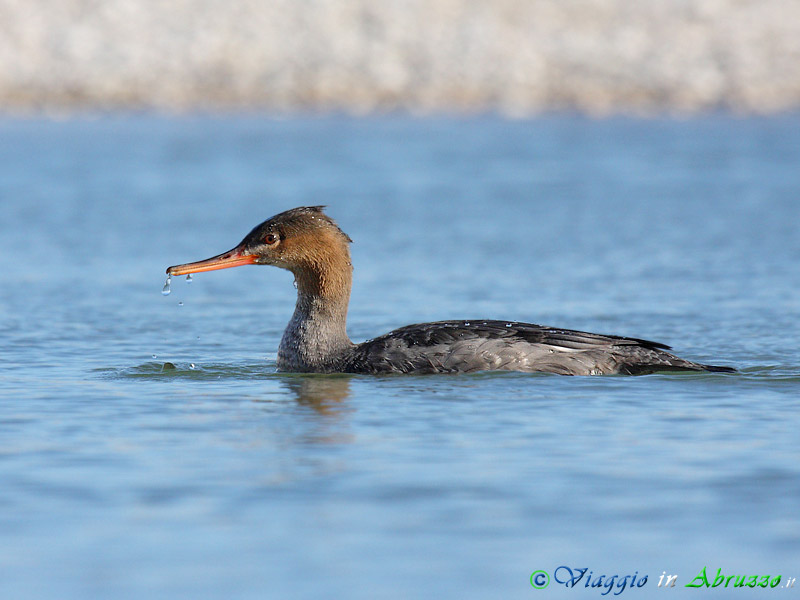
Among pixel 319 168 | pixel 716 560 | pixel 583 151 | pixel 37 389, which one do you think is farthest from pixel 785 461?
pixel 583 151

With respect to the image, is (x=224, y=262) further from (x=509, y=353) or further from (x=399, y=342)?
(x=509, y=353)

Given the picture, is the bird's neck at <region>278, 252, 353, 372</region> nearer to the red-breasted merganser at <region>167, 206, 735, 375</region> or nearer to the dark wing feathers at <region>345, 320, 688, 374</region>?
the red-breasted merganser at <region>167, 206, 735, 375</region>

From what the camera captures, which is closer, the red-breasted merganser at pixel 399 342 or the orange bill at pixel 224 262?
the red-breasted merganser at pixel 399 342

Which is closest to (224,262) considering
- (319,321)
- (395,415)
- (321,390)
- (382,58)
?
(319,321)

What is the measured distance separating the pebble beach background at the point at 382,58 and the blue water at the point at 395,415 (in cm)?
1371

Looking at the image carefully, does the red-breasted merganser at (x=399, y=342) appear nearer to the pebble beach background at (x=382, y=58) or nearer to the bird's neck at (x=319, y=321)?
the bird's neck at (x=319, y=321)

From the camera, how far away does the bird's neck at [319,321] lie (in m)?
10.1

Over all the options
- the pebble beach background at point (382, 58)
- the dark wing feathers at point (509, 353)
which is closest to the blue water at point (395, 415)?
the dark wing feathers at point (509, 353)

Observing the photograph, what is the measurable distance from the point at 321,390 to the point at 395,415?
3.32 feet

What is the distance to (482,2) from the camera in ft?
131

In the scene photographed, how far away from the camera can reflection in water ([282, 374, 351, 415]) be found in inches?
351

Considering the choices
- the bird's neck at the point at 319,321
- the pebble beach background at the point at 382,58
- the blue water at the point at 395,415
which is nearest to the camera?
the blue water at the point at 395,415

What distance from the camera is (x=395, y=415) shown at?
8.57 metres

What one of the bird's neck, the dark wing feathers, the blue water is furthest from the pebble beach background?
the dark wing feathers
